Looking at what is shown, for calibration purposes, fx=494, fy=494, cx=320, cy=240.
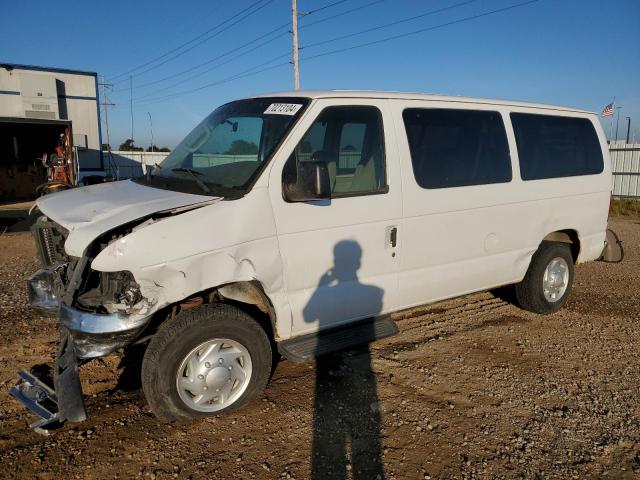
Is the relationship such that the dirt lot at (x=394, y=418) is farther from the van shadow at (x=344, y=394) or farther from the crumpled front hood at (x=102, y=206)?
the crumpled front hood at (x=102, y=206)

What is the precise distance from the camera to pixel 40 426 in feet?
9.80

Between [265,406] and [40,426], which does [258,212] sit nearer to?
[265,406]

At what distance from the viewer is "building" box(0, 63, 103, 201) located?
17.0 meters

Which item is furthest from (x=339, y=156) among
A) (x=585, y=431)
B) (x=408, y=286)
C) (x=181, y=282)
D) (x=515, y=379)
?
(x=585, y=431)

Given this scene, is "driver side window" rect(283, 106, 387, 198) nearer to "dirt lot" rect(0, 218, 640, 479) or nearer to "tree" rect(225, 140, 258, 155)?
"tree" rect(225, 140, 258, 155)


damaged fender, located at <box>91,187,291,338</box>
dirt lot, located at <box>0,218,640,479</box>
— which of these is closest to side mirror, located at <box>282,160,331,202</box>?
damaged fender, located at <box>91,187,291,338</box>

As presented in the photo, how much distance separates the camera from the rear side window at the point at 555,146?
499 cm

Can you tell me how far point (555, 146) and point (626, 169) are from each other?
596 inches

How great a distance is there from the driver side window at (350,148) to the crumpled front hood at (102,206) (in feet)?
2.99

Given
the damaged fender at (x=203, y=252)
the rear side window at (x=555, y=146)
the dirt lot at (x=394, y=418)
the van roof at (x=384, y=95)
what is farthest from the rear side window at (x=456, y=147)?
the dirt lot at (x=394, y=418)

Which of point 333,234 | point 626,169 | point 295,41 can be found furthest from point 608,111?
point 333,234

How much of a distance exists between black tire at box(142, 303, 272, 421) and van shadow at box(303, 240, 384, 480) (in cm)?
48

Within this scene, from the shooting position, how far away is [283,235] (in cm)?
346

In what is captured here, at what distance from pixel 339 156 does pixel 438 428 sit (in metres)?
2.12
